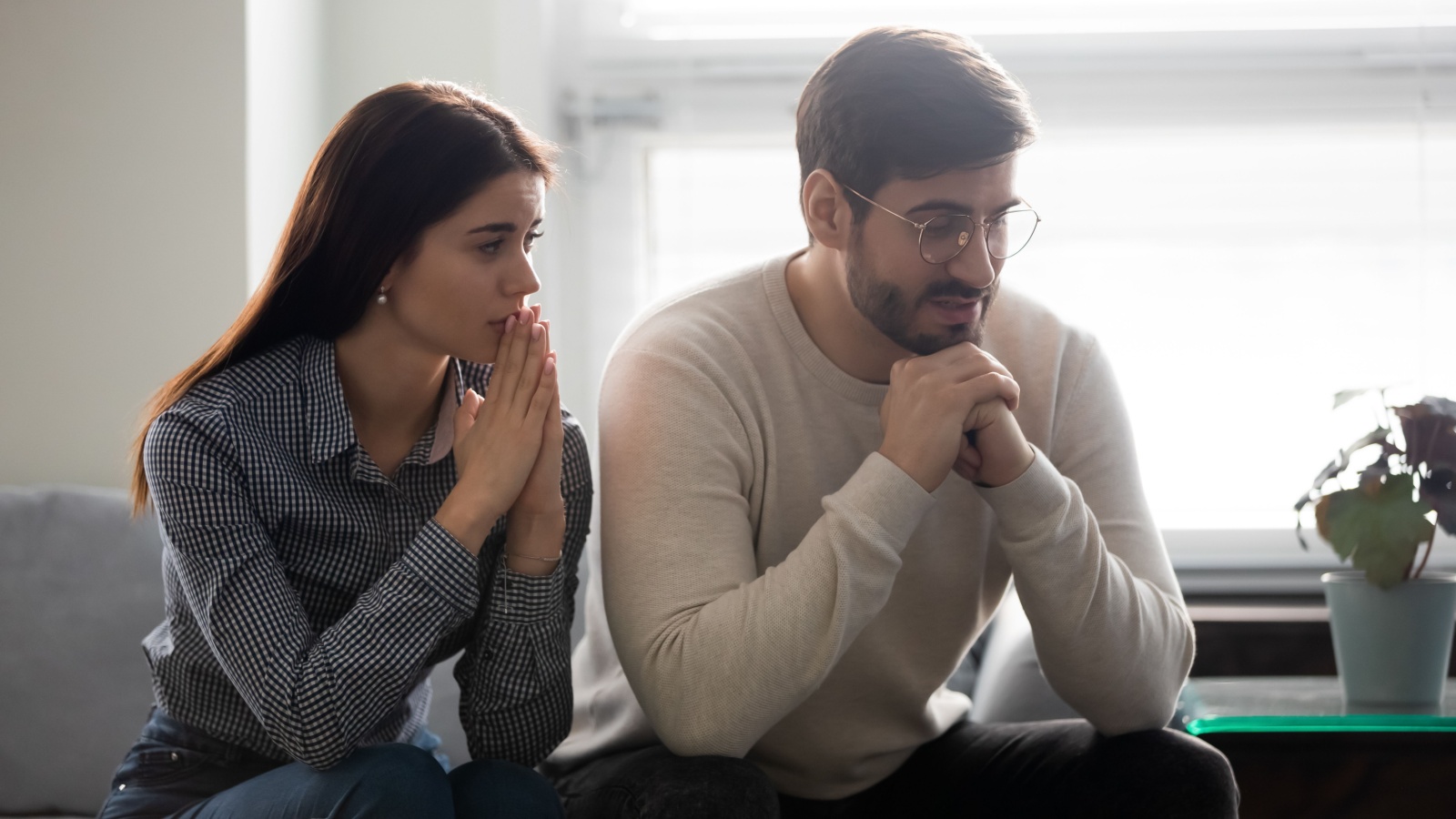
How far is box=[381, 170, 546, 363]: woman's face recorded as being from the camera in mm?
1284

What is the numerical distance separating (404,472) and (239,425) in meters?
0.19

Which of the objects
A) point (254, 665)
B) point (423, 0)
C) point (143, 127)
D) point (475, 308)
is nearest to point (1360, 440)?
point (475, 308)

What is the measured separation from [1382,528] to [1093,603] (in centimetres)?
49

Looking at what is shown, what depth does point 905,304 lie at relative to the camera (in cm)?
137

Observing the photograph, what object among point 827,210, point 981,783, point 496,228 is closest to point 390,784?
point 496,228

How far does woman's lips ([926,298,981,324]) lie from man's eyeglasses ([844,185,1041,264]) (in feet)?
0.15

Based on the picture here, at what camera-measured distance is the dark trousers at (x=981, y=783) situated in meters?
1.16

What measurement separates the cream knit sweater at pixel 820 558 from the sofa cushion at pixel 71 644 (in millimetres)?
658

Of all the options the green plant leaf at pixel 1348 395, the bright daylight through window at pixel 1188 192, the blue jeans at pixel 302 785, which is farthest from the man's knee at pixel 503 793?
the bright daylight through window at pixel 1188 192

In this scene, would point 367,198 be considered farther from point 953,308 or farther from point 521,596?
point 953,308

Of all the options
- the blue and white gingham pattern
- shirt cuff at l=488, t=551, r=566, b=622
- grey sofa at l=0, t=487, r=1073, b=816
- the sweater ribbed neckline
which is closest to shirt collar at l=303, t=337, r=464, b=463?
the blue and white gingham pattern

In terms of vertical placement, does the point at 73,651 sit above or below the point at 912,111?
below

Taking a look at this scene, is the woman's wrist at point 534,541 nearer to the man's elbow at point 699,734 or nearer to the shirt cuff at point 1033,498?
the man's elbow at point 699,734

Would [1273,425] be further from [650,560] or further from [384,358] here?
[384,358]
